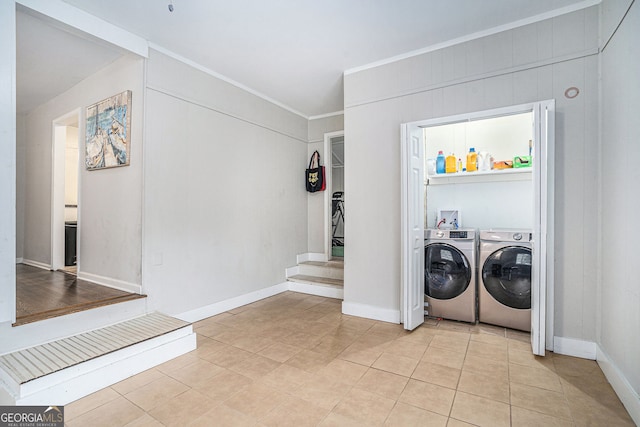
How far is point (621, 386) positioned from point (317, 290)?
3.14 meters

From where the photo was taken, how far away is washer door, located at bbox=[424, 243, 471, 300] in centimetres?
315

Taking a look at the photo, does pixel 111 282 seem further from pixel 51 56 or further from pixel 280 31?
pixel 280 31

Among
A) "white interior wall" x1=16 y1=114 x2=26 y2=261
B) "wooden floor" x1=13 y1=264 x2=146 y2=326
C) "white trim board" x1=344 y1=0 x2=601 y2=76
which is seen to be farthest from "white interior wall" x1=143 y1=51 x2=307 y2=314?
"white interior wall" x1=16 y1=114 x2=26 y2=261

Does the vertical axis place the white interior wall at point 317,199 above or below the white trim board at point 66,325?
above

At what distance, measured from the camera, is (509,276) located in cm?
296

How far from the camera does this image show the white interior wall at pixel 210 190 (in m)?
2.96

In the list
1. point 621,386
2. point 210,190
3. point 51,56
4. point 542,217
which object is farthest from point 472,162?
point 51,56

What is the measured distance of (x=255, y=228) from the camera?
162 inches

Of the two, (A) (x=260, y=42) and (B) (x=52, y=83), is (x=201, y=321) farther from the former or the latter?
(B) (x=52, y=83)

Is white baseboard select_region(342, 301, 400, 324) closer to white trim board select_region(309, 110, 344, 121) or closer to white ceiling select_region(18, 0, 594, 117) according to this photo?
white ceiling select_region(18, 0, 594, 117)

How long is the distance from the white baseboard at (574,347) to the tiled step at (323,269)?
8.54ft

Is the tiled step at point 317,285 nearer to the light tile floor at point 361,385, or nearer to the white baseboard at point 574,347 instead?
the light tile floor at point 361,385

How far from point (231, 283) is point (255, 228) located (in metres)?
0.80

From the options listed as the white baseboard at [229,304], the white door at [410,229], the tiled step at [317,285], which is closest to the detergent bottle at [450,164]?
the white door at [410,229]
